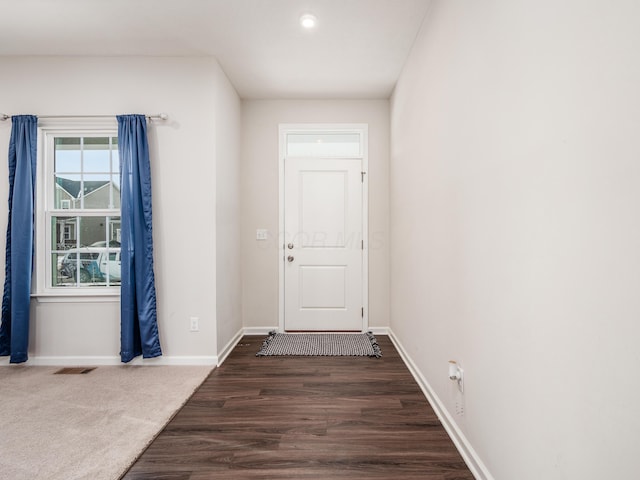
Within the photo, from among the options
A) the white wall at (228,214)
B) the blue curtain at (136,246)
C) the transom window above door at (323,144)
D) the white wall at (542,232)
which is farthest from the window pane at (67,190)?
the white wall at (542,232)

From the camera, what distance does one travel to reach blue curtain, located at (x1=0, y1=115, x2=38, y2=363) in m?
2.77

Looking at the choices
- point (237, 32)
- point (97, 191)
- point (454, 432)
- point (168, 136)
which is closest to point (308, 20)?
point (237, 32)

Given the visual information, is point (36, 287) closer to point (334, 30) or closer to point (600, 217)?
point (334, 30)

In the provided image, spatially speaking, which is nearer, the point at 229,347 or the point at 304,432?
the point at 304,432

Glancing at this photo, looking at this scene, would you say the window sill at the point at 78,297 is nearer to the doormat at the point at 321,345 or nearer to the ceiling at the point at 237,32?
the doormat at the point at 321,345

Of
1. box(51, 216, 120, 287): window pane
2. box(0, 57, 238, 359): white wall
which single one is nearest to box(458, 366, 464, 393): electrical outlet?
box(0, 57, 238, 359): white wall

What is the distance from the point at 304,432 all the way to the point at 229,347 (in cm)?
162

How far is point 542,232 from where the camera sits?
41.4 inches

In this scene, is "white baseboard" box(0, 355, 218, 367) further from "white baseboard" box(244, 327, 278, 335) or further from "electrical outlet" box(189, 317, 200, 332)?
"white baseboard" box(244, 327, 278, 335)

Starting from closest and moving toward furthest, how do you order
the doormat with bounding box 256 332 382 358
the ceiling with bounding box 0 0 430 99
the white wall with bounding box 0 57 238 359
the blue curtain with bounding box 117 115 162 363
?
the ceiling with bounding box 0 0 430 99, the blue curtain with bounding box 117 115 162 363, the white wall with bounding box 0 57 238 359, the doormat with bounding box 256 332 382 358

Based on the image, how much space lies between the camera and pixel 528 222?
3.69 ft

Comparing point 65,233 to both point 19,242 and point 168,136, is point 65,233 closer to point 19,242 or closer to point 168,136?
point 19,242

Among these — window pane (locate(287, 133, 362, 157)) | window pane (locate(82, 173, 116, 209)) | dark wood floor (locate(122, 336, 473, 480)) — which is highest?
window pane (locate(287, 133, 362, 157))

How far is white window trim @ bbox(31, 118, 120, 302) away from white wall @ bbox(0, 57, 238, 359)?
0.34 feet
